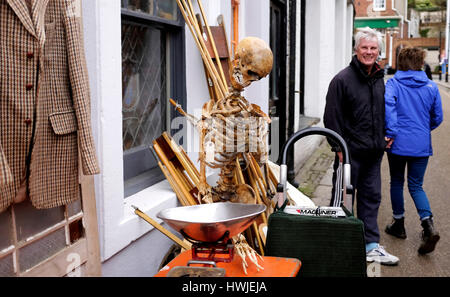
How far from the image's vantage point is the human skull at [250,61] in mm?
2986

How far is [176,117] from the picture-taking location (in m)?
4.52

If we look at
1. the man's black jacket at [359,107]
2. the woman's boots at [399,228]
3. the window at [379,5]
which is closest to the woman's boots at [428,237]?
the woman's boots at [399,228]

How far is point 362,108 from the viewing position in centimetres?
442

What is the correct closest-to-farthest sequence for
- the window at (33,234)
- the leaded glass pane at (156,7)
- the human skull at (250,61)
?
1. the window at (33,234)
2. the human skull at (250,61)
3. the leaded glass pane at (156,7)

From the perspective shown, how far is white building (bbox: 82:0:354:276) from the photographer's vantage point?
3121 mm

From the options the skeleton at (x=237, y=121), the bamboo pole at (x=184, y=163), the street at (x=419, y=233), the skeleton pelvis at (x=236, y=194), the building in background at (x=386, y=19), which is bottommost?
the street at (x=419, y=233)

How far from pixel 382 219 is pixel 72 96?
14.3 feet

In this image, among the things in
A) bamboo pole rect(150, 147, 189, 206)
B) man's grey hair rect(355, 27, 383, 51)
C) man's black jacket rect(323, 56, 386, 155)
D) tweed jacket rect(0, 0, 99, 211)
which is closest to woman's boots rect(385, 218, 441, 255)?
man's black jacket rect(323, 56, 386, 155)

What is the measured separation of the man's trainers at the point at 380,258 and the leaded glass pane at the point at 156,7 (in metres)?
2.64

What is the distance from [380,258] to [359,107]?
52.3 inches

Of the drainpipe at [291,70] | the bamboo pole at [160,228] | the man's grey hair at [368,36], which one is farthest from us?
the drainpipe at [291,70]

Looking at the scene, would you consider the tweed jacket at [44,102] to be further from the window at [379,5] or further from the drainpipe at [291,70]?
the window at [379,5]

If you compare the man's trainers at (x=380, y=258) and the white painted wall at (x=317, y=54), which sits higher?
the white painted wall at (x=317, y=54)
